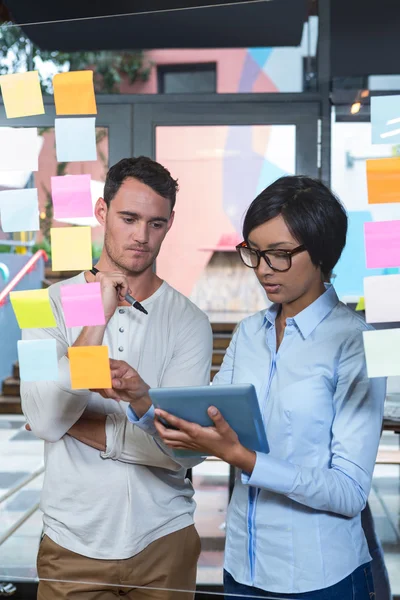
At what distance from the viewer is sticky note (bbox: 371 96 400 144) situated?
54.2 inches

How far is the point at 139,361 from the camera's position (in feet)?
5.24

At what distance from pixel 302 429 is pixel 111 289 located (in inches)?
17.9

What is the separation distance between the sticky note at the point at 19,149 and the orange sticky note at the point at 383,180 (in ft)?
2.27

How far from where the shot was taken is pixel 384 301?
1345 mm

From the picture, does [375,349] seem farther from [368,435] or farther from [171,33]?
[171,33]

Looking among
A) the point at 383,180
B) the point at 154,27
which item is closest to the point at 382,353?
the point at 383,180

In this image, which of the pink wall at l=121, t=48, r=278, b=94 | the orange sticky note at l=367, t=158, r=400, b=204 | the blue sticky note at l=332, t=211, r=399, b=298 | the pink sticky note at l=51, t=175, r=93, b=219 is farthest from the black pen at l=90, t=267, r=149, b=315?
the pink wall at l=121, t=48, r=278, b=94

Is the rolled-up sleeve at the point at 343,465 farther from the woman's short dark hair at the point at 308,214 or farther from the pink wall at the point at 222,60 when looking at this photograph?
the pink wall at the point at 222,60

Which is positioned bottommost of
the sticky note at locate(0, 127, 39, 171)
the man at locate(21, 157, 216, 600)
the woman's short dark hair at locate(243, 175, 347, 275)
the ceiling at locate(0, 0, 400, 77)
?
the man at locate(21, 157, 216, 600)

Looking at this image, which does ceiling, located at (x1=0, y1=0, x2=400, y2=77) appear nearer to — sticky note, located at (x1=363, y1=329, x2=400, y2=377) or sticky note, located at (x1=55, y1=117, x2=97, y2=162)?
sticky note, located at (x1=55, y1=117, x2=97, y2=162)

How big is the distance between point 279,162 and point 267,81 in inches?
70.8

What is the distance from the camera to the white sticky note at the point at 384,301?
1.34 metres

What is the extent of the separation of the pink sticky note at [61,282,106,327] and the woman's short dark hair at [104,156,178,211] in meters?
0.20

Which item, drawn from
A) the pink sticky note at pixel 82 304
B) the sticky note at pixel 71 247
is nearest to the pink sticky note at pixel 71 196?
the sticky note at pixel 71 247
